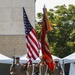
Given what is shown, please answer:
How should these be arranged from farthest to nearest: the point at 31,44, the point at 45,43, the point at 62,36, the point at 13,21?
1. the point at 62,36
2. the point at 13,21
3. the point at 31,44
4. the point at 45,43

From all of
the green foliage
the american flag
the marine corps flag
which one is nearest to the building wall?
the green foliage

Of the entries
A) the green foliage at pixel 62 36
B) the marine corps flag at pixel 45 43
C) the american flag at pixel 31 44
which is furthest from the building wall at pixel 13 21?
the marine corps flag at pixel 45 43

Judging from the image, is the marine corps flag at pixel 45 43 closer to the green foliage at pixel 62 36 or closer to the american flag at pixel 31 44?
the american flag at pixel 31 44

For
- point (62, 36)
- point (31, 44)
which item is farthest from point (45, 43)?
point (62, 36)

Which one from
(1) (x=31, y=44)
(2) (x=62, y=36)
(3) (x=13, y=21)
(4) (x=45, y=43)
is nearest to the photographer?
(4) (x=45, y=43)

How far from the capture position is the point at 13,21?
36.3 m

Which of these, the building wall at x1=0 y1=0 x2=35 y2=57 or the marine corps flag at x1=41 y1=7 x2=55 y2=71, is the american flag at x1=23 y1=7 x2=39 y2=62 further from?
the building wall at x1=0 y1=0 x2=35 y2=57

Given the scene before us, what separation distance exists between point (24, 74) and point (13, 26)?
19.8m

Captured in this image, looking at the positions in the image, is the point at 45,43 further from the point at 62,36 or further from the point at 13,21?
the point at 62,36

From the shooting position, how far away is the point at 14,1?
120 ft

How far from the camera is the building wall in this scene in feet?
118

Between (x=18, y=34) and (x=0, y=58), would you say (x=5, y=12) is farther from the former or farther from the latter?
(x=0, y=58)

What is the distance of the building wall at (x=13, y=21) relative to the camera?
3584 centimetres

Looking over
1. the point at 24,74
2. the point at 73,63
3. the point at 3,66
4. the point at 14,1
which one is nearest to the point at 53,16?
the point at 14,1
